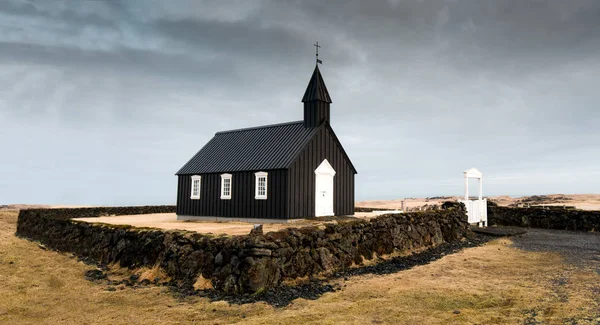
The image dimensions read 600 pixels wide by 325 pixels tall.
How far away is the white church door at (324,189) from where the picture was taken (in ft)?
81.5

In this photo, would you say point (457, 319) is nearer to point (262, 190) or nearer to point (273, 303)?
point (273, 303)

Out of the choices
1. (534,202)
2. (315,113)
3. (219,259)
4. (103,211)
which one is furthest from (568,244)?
(103,211)

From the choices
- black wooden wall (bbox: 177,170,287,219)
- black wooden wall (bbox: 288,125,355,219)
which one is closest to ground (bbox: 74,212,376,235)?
black wooden wall (bbox: 288,125,355,219)

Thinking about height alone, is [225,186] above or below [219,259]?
above

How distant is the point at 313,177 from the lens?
24.7m

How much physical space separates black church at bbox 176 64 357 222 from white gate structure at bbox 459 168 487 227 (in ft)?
25.9

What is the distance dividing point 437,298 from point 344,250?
17.4 ft

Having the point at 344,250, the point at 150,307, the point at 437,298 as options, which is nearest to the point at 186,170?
the point at 344,250

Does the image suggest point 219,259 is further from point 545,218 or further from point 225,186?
point 545,218

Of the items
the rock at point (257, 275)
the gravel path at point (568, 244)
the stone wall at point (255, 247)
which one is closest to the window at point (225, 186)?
the stone wall at point (255, 247)

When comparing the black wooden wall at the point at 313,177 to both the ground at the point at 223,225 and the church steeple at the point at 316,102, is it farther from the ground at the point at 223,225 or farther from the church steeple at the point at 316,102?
the ground at the point at 223,225

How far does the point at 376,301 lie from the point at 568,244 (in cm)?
1572

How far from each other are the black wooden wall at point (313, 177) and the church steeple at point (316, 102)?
807 mm

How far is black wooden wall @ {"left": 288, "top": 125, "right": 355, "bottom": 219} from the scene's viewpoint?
23.4 meters
